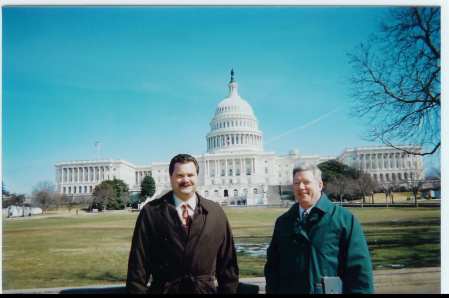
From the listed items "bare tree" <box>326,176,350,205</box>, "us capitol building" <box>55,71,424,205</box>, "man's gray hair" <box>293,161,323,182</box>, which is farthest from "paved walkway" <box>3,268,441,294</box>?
"us capitol building" <box>55,71,424,205</box>

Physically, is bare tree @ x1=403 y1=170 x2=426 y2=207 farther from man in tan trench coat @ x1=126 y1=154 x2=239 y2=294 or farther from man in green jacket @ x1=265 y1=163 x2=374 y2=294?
man in tan trench coat @ x1=126 y1=154 x2=239 y2=294

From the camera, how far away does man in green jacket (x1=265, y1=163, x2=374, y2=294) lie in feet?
14.6

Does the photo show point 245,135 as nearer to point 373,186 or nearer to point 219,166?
point 219,166

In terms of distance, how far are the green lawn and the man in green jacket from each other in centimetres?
267

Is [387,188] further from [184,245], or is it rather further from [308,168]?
[184,245]

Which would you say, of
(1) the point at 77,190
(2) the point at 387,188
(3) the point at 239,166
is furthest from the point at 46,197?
(3) the point at 239,166

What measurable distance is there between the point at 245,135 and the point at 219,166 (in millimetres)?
6810

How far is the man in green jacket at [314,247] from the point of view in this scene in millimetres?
4461

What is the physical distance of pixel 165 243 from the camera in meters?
5.10

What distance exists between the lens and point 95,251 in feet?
29.6

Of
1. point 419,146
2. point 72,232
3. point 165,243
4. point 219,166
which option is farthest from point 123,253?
point 219,166

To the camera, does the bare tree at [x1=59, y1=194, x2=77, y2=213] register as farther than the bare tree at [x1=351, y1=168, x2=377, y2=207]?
No

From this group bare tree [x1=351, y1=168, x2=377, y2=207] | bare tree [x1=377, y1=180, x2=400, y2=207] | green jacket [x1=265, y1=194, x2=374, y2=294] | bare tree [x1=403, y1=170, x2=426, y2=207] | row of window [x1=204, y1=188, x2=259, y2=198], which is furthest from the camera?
row of window [x1=204, y1=188, x2=259, y2=198]

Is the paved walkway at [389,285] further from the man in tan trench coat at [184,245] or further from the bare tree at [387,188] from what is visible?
the bare tree at [387,188]
